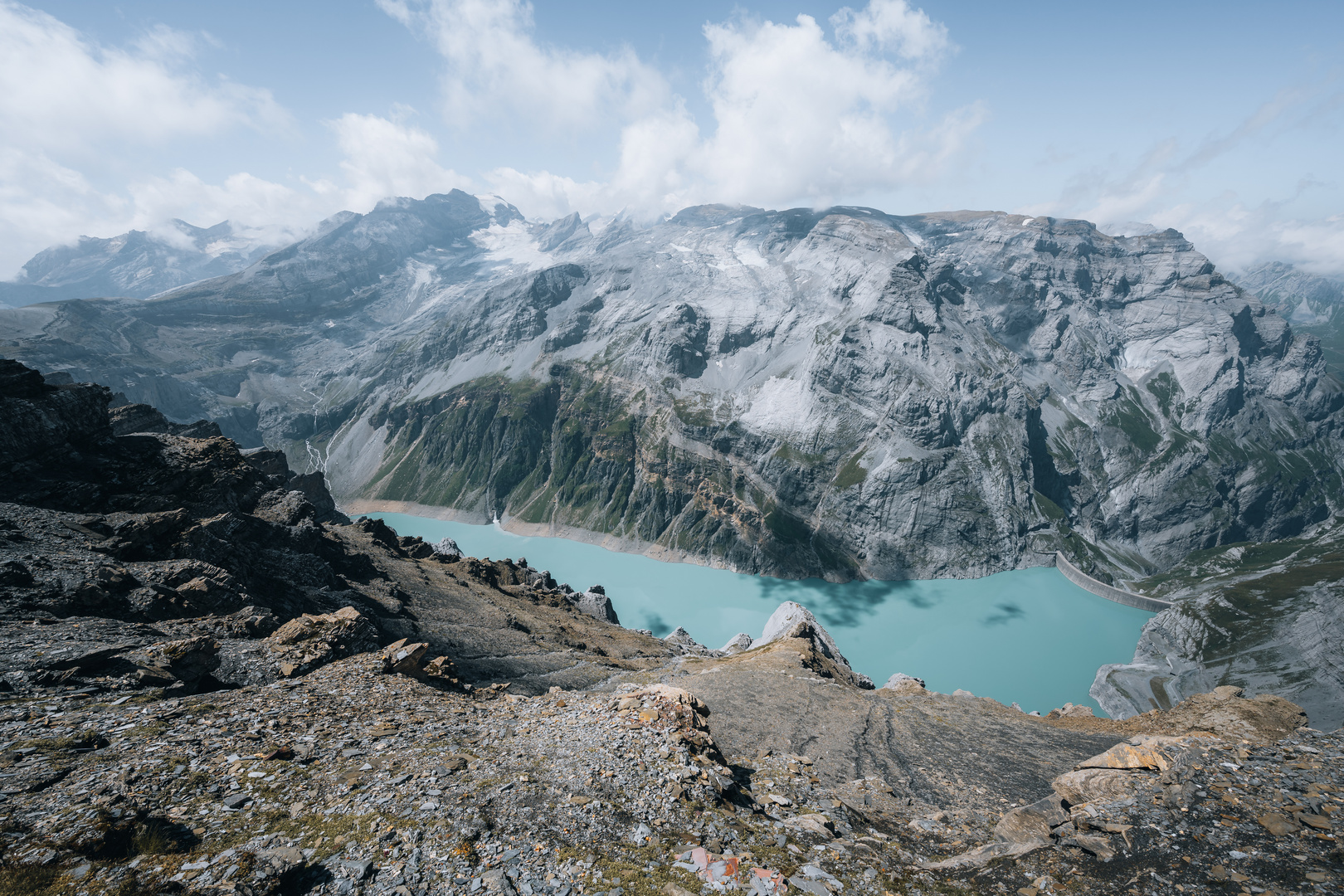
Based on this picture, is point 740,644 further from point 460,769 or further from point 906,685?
point 460,769

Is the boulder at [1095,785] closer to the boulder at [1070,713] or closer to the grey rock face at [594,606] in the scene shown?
the boulder at [1070,713]

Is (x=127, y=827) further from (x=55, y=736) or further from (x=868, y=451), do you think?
(x=868, y=451)

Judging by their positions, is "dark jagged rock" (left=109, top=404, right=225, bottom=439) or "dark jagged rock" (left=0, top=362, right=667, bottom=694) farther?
"dark jagged rock" (left=109, top=404, right=225, bottom=439)

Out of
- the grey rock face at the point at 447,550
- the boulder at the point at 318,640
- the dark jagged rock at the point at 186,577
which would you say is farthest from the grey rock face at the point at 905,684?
the grey rock face at the point at 447,550

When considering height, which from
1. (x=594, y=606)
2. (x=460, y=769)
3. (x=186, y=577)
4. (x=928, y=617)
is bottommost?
(x=928, y=617)

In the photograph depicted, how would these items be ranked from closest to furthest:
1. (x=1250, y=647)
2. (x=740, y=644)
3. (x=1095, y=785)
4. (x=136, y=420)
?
(x=1095, y=785)
(x=136, y=420)
(x=740, y=644)
(x=1250, y=647)

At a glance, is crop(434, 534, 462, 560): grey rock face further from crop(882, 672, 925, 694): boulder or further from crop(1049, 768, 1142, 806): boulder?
crop(1049, 768, 1142, 806): boulder

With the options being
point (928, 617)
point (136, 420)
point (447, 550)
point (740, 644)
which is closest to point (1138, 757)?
point (740, 644)

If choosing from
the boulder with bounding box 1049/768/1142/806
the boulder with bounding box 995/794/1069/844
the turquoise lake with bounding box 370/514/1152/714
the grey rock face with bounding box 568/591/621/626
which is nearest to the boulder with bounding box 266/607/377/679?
the boulder with bounding box 995/794/1069/844
